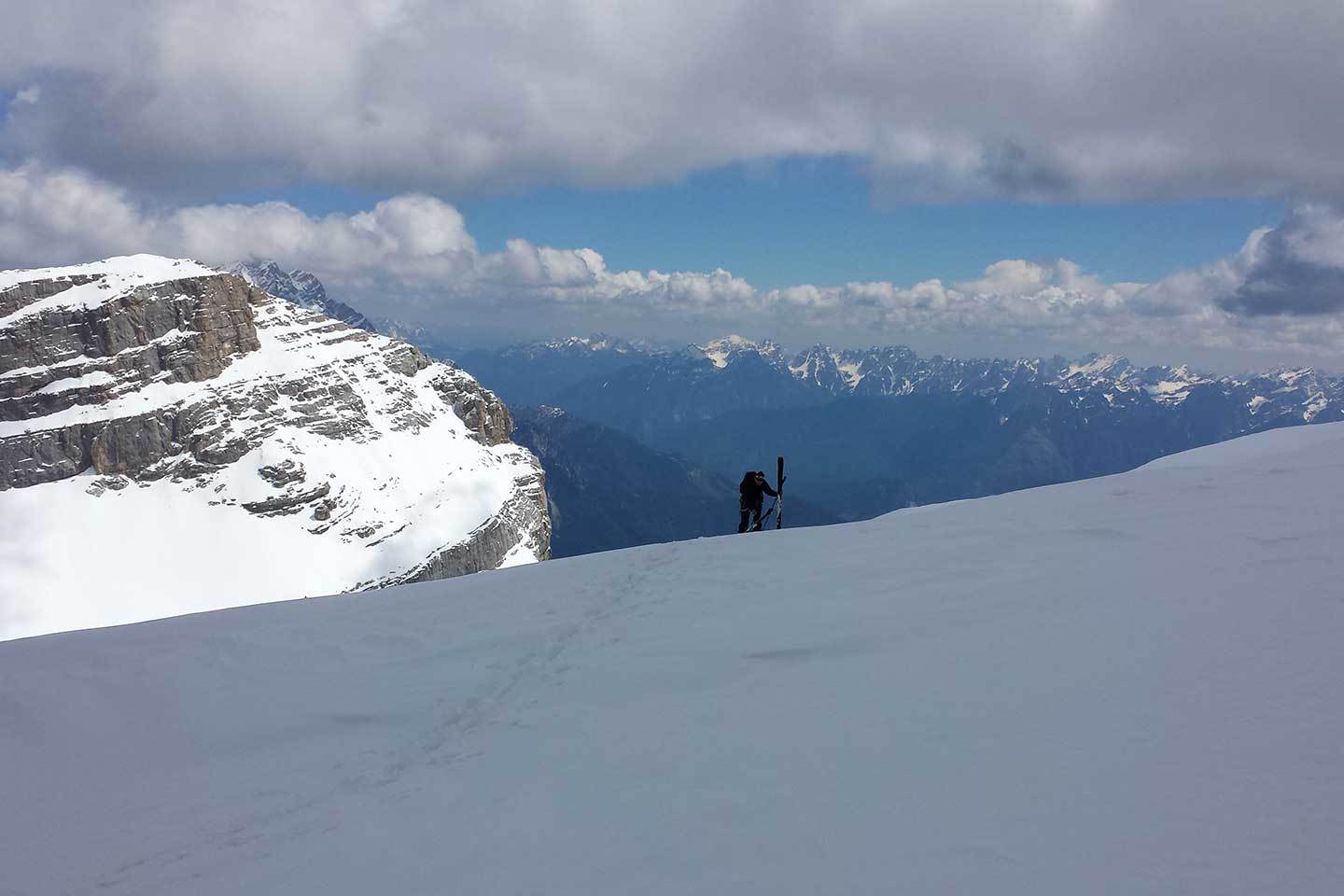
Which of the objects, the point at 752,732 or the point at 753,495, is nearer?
the point at 752,732

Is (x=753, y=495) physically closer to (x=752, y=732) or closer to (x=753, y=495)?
(x=753, y=495)

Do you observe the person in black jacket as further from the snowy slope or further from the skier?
the snowy slope

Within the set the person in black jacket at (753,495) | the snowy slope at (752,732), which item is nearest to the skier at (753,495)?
the person in black jacket at (753,495)

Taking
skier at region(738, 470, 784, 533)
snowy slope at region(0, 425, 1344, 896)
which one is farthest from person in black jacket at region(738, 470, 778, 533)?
snowy slope at region(0, 425, 1344, 896)

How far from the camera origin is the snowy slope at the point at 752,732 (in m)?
4.93

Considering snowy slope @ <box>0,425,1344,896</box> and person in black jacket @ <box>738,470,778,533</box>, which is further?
person in black jacket @ <box>738,470,778,533</box>

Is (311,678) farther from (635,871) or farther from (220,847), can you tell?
(635,871)

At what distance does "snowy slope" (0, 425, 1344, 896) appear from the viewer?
4.93 metres

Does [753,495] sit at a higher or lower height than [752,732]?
higher

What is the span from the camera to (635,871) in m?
5.05

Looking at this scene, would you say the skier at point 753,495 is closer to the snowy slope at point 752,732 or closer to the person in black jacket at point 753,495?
the person in black jacket at point 753,495

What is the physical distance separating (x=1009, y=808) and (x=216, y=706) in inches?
371

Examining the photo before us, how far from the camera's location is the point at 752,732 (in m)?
6.99

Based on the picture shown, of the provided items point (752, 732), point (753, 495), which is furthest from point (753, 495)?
point (752, 732)
